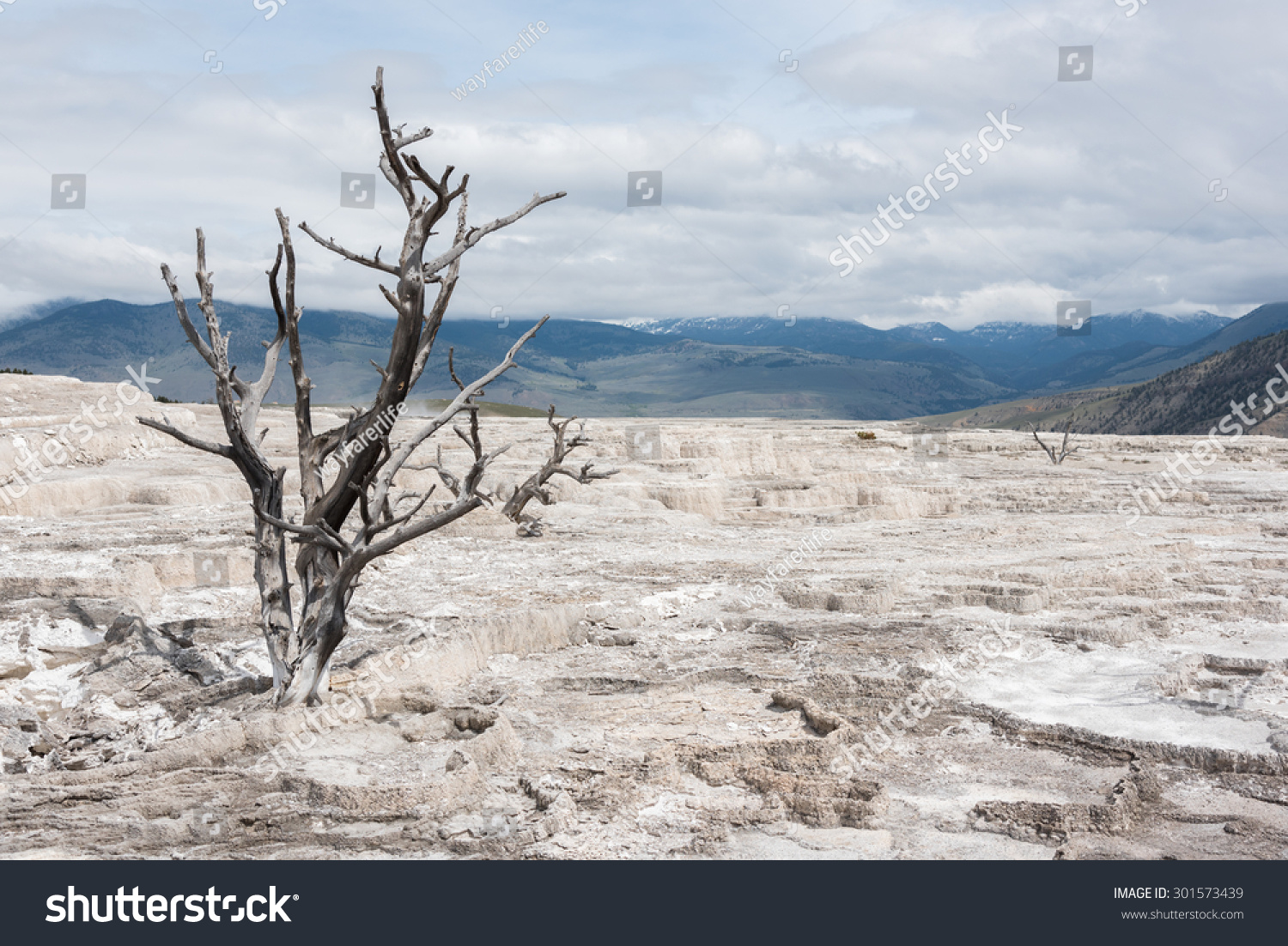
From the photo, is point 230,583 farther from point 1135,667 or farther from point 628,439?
point 628,439

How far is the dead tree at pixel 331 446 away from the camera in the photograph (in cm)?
712

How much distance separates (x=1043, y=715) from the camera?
8.59 metres

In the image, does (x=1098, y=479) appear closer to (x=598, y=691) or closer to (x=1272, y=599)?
(x=1272, y=599)

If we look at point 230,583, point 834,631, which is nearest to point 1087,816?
point 834,631

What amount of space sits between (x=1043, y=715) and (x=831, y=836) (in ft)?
11.0

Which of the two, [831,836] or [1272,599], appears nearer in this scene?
[831,836]

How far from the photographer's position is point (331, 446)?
7777 mm

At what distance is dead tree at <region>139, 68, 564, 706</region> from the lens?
7117 mm

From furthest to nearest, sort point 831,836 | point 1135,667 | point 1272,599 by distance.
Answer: point 1272,599 → point 1135,667 → point 831,836

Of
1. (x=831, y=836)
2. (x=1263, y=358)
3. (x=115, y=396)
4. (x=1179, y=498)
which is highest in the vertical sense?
(x=1263, y=358)

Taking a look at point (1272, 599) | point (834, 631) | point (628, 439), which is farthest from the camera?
point (628, 439)

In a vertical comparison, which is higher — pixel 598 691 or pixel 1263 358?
pixel 1263 358

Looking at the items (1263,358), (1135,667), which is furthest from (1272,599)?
(1263,358)
